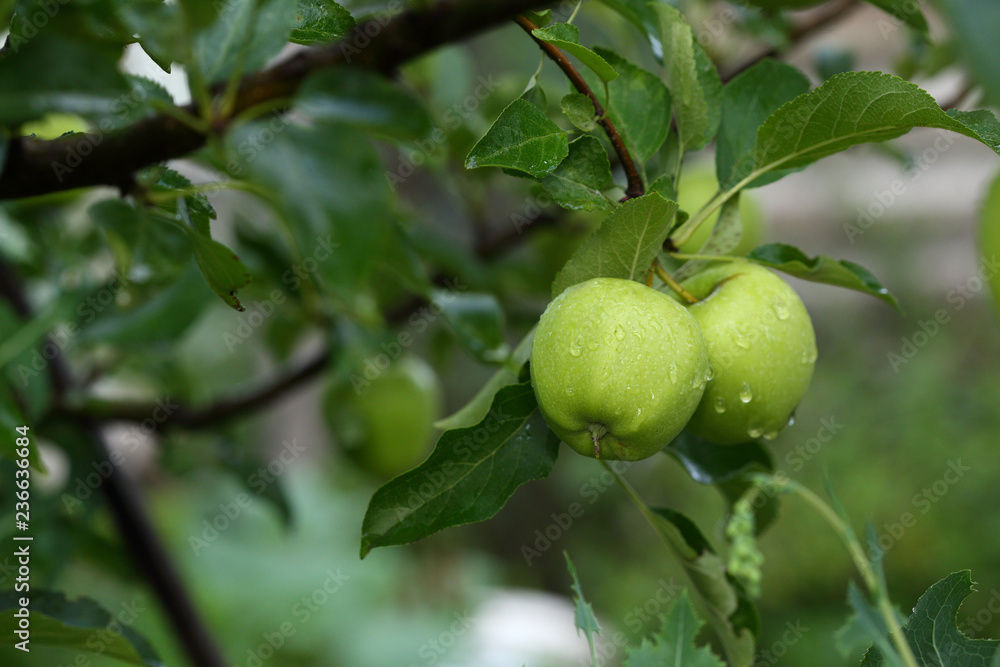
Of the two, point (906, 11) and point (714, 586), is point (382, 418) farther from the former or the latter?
point (906, 11)

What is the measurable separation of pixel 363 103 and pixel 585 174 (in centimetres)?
12

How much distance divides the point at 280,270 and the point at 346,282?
1.67 feet

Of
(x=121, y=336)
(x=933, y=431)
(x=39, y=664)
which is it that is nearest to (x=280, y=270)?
(x=121, y=336)

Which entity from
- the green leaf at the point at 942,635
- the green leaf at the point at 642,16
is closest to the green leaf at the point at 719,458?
the green leaf at the point at 942,635

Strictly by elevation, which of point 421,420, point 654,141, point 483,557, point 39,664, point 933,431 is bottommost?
point 483,557

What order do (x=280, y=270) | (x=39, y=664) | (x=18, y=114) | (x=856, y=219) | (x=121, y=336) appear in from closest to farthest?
(x=18, y=114) → (x=121, y=336) → (x=280, y=270) → (x=39, y=664) → (x=856, y=219)

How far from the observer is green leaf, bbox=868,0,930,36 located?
394mm

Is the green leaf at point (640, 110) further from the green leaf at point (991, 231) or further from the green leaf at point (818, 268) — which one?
the green leaf at point (991, 231)

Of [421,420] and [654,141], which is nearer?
[654,141]

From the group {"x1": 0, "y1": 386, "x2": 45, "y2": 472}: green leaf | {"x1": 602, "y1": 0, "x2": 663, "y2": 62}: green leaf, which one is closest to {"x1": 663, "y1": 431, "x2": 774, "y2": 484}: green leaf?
{"x1": 602, "y1": 0, "x2": 663, "y2": 62}: green leaf

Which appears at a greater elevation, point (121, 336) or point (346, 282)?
point (346, 282)

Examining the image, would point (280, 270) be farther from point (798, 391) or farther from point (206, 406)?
point (798, 391)

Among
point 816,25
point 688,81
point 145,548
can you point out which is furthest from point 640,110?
point 145,548

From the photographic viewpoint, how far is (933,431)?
221 cm
